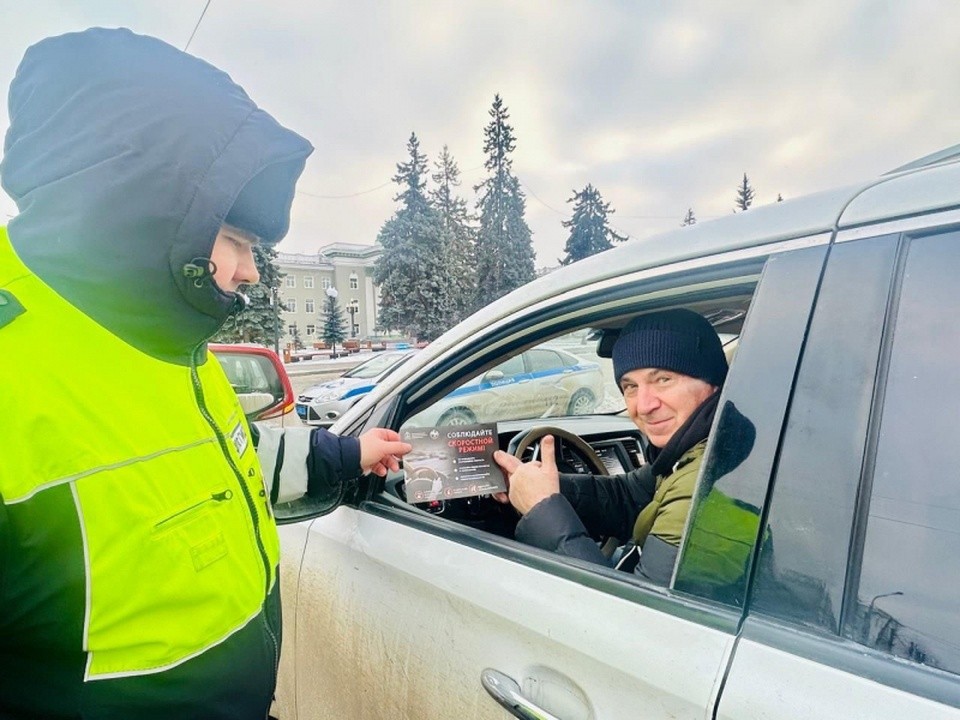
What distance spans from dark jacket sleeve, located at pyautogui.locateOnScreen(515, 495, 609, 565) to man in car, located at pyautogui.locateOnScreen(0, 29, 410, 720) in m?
0.62

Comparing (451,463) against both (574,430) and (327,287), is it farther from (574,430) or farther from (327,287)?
(327,287)

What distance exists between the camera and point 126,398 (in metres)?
0.94

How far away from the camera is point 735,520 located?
0.88m

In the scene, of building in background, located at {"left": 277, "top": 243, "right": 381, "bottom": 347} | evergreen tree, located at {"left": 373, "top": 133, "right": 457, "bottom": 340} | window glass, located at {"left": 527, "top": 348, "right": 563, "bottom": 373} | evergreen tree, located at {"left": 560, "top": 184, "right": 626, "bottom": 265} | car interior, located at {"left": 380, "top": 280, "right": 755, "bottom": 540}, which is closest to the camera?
car interior, located at {"left": 380, "top": 280, "right": 755, "bottom": 540}

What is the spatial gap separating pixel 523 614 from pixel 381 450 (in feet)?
2.23

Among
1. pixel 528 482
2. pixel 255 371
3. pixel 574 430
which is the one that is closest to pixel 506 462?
pixel 528 482

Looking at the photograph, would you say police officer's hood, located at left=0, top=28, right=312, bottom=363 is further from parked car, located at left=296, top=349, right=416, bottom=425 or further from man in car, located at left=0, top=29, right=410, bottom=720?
parked car, located at left=296, top=349, right=416, bottom=425

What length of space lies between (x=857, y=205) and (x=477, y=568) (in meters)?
0.98

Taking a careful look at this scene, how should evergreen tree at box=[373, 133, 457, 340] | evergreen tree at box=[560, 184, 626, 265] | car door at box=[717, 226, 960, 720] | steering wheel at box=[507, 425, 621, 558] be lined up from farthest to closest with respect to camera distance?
evergreen tree at box=[560, 184, 626, 265], evergreen tree at box=[373, 133, 457, 340], steering wheel at box=[507, 425, 621, 558], car door at box=[717, 226, 960, 720]

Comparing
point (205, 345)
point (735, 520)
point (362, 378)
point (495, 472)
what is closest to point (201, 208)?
point (205, 345)

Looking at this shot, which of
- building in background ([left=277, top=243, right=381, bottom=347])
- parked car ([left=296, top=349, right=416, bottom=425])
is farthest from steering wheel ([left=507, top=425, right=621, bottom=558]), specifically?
building in background ([left=277, top=243, right=381, bottom=347])

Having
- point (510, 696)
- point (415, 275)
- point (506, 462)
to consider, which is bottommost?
point (510, 696)

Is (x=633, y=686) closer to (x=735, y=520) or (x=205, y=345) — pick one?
(x=735, y=520)

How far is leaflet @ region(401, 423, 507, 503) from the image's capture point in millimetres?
1485
